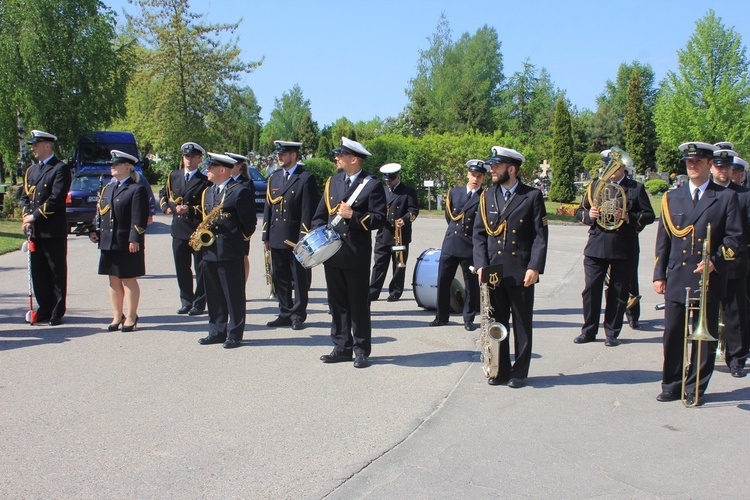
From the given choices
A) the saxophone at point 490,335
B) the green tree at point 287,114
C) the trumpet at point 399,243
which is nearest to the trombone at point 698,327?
the saxophone at point 490,335

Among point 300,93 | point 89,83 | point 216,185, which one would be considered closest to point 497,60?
point 300,93

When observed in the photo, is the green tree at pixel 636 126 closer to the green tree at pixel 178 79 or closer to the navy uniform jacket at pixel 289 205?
the green tree at pixel 178 79

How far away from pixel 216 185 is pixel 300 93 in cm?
8961

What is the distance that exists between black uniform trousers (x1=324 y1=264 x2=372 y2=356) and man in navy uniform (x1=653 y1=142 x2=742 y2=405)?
272 centimetres

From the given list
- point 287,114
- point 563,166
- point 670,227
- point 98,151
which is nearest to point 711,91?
point 563,166

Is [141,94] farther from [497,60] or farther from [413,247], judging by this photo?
[497,60]

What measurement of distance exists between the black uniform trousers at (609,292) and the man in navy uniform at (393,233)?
11.0 ft

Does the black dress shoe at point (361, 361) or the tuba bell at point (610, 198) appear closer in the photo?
the black dress shoe at point (361, 361)

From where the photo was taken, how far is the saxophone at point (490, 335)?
636cm

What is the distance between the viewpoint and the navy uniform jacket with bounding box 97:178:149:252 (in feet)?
27.7

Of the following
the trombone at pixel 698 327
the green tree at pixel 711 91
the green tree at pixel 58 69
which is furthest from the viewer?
the green tree at pixel 711 91

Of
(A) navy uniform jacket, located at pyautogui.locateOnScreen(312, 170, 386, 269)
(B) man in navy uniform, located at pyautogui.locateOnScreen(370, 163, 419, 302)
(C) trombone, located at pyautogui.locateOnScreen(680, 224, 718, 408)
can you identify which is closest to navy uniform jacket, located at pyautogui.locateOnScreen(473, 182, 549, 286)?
(A) navy uniform jacket, located at pyautogui.locateOnScreen(312, 170, 386, 269)

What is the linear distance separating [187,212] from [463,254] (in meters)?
3.62

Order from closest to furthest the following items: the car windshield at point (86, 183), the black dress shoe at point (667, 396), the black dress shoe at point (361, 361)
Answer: the black dress shoe at point (667, 396) < the black dress shoe at point (361, 361) < the car windshield at point (86, 183)
